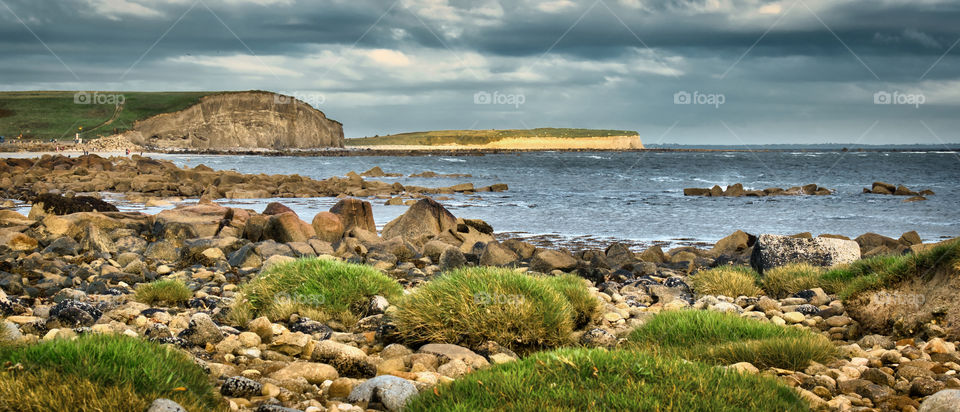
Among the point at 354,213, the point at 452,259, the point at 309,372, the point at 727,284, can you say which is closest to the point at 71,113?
the point at 354,213

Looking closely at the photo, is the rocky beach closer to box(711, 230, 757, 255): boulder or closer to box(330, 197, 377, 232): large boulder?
box(711, 230, 757, 255): boulder

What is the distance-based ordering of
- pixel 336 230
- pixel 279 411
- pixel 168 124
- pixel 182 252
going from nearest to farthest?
pixel 279 411, pixel 182 252, pixel 336 230, pixel 168 124

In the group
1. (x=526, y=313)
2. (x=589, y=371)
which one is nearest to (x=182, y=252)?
(x=526, y=313)

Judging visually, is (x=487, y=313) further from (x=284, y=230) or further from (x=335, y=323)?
(x=284, y=230)

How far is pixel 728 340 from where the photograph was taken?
712cm

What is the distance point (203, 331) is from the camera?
718 centimetres

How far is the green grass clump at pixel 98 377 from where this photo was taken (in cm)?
414

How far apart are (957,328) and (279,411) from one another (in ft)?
22.9

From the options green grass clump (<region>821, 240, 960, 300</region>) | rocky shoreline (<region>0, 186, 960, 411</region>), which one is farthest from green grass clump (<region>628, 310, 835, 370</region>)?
green grass clump (<region>821, 240, 960, 300</region>)

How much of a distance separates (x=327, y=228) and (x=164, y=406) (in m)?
15.4

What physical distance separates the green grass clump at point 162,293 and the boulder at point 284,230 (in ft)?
26.7

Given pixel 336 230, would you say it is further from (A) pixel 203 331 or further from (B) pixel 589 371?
(B) pixel 589 371

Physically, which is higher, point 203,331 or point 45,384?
point 45,384

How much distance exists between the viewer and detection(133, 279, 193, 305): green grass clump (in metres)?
9.56
